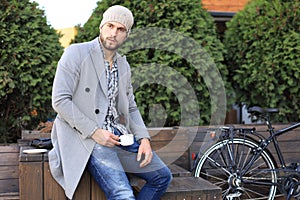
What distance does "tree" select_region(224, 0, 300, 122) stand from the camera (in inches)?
191

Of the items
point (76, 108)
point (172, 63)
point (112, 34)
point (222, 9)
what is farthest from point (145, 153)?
point (222, 9)

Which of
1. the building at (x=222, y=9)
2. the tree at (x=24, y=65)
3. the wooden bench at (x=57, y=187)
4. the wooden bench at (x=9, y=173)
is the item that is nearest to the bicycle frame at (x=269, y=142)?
the wooden bench at (x=57, y=187)

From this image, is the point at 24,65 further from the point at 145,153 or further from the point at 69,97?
the point at 145,153

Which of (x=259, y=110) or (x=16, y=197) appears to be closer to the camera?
(x=16, y=197)

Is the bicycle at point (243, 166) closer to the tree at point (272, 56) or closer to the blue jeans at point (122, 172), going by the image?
the blue jeans at point (122, 172)

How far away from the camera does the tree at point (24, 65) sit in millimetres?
4359

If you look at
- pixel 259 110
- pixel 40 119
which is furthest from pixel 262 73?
pixel 40 119

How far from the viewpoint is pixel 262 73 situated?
4922 mm

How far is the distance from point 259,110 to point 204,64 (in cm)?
97

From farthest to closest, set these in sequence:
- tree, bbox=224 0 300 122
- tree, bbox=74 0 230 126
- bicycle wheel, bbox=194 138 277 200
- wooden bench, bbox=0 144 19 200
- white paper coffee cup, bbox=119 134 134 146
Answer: tree, bbox=224 0 300 122
tree, bbox=74 0 230 126
bicycle wheel, bbox=194 138 277 200
wooden bench, bbox=0 144 19 200
white paper coffee cup, bbox=119 134 134 146

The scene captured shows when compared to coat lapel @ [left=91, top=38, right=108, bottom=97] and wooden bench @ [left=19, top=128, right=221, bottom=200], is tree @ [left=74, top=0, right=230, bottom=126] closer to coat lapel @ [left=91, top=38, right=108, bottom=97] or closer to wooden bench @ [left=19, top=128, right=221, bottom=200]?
wooden bench @ [left=19, top=128, right=221, bottom=200]

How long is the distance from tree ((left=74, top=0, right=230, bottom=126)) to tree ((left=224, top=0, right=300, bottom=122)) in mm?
483

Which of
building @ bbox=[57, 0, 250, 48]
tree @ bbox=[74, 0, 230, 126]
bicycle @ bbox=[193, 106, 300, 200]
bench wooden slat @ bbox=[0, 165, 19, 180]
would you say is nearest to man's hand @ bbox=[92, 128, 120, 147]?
bench wooden slat @ bbox=[0, 165, 19, 180]

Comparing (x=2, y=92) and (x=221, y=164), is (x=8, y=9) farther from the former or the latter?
(x=221, y=164)
